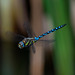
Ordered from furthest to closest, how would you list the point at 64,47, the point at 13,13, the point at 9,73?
the point at 9,73, the point at 13,13, the point at 64,47

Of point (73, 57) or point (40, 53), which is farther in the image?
point (40, 53)

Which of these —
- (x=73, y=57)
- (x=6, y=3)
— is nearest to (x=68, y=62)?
(x=73, y=57)

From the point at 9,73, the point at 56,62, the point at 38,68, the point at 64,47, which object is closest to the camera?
the point at 64,47

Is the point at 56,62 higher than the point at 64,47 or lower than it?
lower

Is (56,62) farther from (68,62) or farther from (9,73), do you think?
(9,73)

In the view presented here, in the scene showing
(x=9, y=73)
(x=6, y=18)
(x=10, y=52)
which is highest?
(x=6, y=18)

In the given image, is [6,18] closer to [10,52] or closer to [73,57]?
[10,52]
